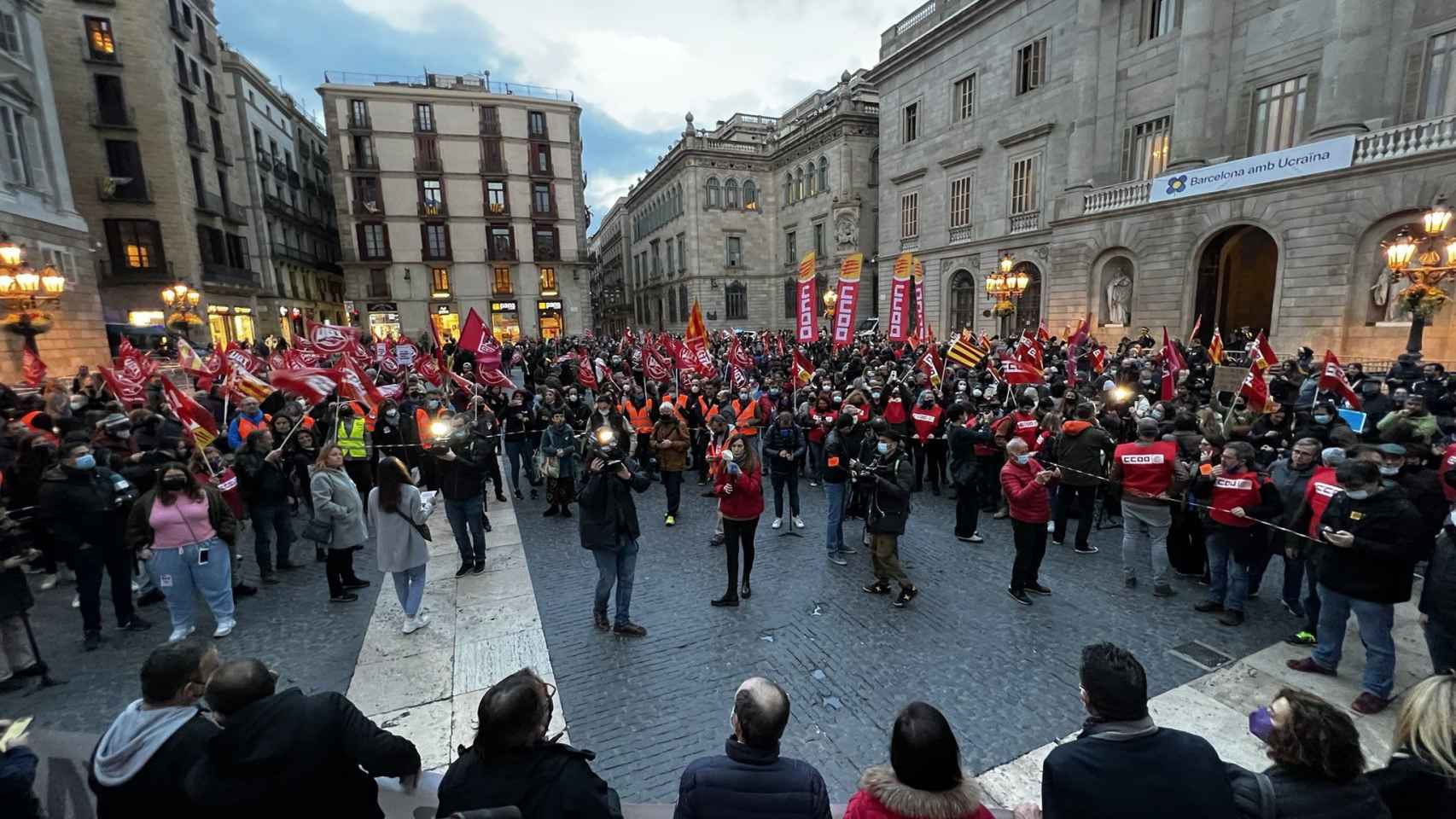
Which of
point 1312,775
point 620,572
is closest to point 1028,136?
point 620,572

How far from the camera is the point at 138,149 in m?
26.6

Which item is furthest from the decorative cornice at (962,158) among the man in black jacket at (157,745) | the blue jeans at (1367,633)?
the man in black jacket at (157,745)

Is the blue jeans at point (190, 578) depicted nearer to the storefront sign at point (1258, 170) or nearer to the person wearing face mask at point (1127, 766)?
the person wearing face mask at point (1127, 766)

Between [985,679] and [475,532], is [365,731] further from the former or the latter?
[475,532]

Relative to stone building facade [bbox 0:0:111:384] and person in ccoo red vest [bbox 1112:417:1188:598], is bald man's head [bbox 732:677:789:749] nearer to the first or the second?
person in ccoo red vest [bbox 1112:417:1188:598]

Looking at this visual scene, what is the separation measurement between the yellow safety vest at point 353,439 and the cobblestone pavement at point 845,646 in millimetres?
3091

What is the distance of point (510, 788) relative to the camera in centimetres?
207

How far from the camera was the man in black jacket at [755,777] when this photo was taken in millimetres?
2145

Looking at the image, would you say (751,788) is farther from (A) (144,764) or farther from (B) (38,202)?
(B) (38,202)

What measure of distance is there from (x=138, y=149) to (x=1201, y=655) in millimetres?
38636

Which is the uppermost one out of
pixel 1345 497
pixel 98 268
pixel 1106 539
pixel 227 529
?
pixel 98 268

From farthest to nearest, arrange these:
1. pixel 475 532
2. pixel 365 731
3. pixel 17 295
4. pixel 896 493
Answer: pixel 17 295, pixel 475 532, pixel 896 493, pixel 365 731

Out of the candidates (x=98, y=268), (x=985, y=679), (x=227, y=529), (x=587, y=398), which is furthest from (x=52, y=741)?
(x=98, y=268)

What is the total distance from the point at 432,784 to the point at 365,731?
0.57 m
